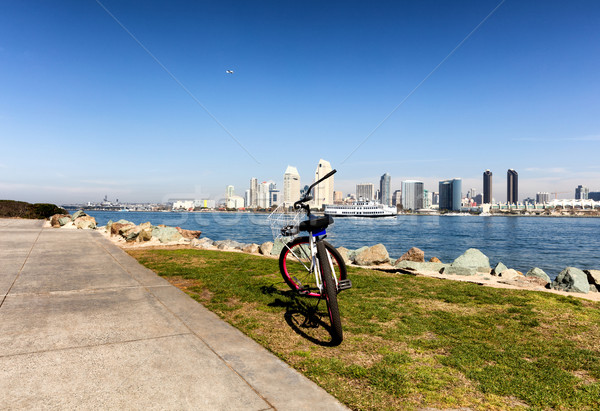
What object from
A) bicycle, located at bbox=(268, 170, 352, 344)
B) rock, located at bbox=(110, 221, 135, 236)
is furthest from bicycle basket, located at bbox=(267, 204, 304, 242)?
rock, located at bbox=(110, 221, 135, 236)

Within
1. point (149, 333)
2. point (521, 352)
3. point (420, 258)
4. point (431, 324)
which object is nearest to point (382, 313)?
point (431, 324)

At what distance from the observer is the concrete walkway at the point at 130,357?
263 cm

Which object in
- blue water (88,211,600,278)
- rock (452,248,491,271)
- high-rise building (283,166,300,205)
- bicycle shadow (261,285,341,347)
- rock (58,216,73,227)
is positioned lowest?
blue water (88,211,600,278)

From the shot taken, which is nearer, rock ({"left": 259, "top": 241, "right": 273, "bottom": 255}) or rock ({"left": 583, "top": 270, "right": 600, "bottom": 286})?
rock ({"left": 583, "top": 270, "right": 600, "bottom": 286})

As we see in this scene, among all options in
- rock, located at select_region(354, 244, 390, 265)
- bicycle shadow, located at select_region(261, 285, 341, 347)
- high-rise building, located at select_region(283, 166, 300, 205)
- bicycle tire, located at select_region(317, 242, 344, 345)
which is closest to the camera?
bicycle tire, located at select_region(317, 242, 344, 345)

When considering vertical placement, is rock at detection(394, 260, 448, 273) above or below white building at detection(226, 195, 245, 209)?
below

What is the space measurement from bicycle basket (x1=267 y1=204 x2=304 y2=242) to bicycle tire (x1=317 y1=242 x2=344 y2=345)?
114 cm

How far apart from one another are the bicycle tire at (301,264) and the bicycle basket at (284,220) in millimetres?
240

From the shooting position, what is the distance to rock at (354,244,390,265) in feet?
45.4

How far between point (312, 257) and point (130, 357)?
2515mm

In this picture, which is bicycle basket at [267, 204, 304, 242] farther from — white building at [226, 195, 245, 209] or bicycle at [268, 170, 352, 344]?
white building at [226, 195, 245, 209]

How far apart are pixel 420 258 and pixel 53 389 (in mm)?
14837

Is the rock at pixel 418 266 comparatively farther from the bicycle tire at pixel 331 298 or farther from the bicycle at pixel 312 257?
the bicycle tire at pixel 331 298

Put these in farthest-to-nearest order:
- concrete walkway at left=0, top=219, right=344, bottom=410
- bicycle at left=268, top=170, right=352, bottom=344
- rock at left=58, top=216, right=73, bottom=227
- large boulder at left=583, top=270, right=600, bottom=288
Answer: rock at left=58, top=216, right=73, bottom=227 → large boulder at left=583, top=270, right=600, bottom=288 → bicycle at left=268, top=170, right=352, bottom=344 → concrete walkway at left=0, top=219, right=344, bottom=410
